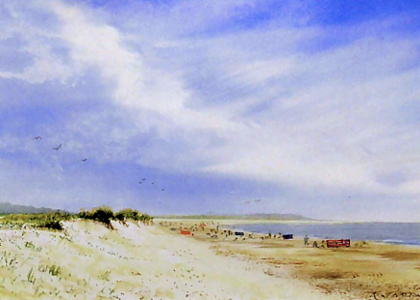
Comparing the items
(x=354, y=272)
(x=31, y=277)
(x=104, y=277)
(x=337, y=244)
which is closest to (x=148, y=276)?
(x=104, y=277)

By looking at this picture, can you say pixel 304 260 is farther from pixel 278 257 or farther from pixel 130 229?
pixel 130 229

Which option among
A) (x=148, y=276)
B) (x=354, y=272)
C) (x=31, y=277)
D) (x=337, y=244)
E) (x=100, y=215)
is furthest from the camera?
(x=337, y=244)

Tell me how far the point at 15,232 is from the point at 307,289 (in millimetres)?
14956

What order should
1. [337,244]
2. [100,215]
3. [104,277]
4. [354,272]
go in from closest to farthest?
[104,277] < [354,272] < [100,215] < [337,244]

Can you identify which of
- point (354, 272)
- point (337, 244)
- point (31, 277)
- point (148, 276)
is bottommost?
point (354, 272)

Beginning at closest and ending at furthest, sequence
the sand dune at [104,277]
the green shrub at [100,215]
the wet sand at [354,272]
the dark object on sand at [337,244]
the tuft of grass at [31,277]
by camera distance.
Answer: the tuft of grass at [31,277] < the sand dune at [104,277] < the wet sand at [354,272] < the green shrub at [100,215] < the dark object on sand at [337,244]

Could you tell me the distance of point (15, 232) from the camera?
21.4 m

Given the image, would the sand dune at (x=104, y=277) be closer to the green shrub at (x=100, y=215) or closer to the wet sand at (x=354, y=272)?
the wet sand at (x=354, y=272)

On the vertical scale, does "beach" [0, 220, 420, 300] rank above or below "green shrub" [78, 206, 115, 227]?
below

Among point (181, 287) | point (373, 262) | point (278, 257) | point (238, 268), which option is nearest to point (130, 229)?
point (278, 257)

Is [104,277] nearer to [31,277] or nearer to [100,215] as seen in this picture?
[31,277]

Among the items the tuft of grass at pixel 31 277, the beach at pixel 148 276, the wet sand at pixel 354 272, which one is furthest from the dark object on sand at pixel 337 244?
the tuft of grass at pixel 31 277

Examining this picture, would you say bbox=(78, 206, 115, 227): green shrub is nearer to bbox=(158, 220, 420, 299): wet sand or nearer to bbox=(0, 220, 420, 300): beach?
bbox=(0, 220, 420, 300): beach

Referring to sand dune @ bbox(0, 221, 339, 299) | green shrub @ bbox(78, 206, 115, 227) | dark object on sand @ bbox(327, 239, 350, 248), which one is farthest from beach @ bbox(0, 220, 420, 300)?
dark object on sand @ bbox(327, 239, 350, 248)
